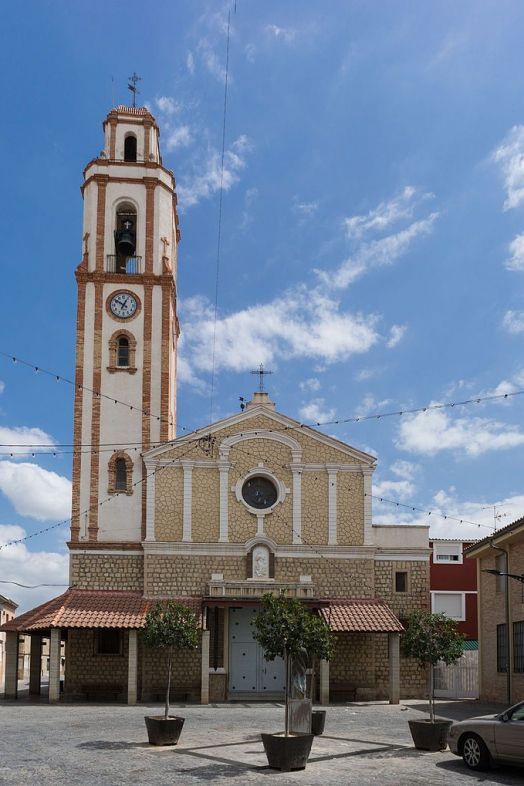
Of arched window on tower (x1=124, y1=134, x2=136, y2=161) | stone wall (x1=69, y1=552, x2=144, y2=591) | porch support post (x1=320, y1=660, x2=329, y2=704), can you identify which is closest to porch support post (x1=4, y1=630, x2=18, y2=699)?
stone wall (x1=69, y1=552, x2=144, y2=591)

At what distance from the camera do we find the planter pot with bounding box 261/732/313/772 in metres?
16.7

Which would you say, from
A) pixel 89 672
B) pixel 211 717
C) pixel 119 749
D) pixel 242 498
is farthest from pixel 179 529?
pixel 119 749

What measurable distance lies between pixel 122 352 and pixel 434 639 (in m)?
21.4

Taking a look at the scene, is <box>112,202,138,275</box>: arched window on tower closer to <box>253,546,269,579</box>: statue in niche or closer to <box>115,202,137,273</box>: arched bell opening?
<box>115,202,137,273</box>: arched bell opening

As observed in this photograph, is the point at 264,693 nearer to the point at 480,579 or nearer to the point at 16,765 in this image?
the point at 480,579

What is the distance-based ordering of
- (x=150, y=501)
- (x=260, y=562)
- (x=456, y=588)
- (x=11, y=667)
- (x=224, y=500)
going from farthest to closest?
(x=456, y=588) < (x=224, y=500) < (x=150, y=501) < (x=260, y=562) < (x=11, y=667)

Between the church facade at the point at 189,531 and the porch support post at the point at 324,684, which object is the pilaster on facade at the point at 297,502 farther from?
the porch support post at the point at 324,684

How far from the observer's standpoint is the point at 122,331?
40.0 meters

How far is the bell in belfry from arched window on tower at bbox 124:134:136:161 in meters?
3.41

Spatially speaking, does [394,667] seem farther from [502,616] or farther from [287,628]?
[287,628]

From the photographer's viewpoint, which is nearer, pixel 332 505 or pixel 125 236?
pixel 332 505

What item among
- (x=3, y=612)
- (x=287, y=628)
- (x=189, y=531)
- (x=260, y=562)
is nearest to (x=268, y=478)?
(x=260, y=562)

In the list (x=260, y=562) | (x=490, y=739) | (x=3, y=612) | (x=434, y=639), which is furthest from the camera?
(x=3, y=612)

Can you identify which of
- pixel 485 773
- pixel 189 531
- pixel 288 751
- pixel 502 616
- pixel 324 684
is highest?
pixel 189 531
